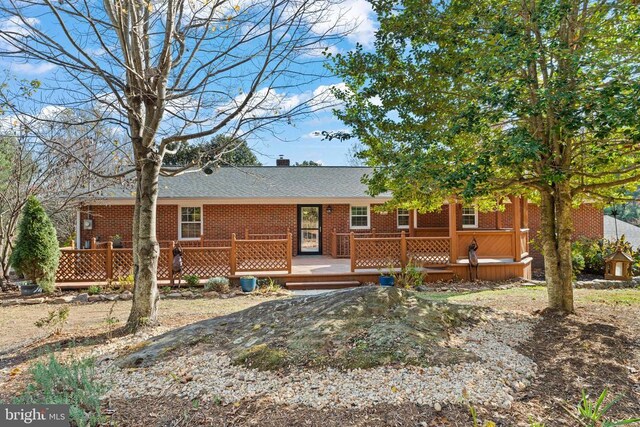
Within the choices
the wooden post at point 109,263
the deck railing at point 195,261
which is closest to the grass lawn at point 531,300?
the deck railing at point 195,261

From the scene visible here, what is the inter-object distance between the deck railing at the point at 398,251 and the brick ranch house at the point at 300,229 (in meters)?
0.03

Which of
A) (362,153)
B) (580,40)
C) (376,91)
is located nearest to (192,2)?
(376,91)

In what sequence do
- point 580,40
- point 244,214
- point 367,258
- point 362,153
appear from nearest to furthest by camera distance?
1. point 580,40
2. point 362,153
3. point 367,258
4. point 244,214

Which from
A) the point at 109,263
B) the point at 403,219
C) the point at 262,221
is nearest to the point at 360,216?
the point at 403,219

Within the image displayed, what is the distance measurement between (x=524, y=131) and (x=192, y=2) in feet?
16.6

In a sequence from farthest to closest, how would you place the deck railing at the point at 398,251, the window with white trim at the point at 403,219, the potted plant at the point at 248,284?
the window with white trim at the point at 403,219, the deck railing at the point at 398,251, the potted plant at the point at 248,284

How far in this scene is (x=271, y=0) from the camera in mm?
5555

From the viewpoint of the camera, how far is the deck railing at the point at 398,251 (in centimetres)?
1190

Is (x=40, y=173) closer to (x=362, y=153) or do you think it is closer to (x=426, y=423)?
(x=362, y=153)

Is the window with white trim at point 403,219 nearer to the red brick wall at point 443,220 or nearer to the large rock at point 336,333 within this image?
the red brick wall at point 443,220

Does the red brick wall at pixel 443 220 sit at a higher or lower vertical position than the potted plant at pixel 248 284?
higher

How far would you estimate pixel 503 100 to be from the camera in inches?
172

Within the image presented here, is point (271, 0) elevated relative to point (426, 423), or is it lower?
elevated

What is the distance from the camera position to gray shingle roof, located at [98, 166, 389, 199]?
14914 mm
